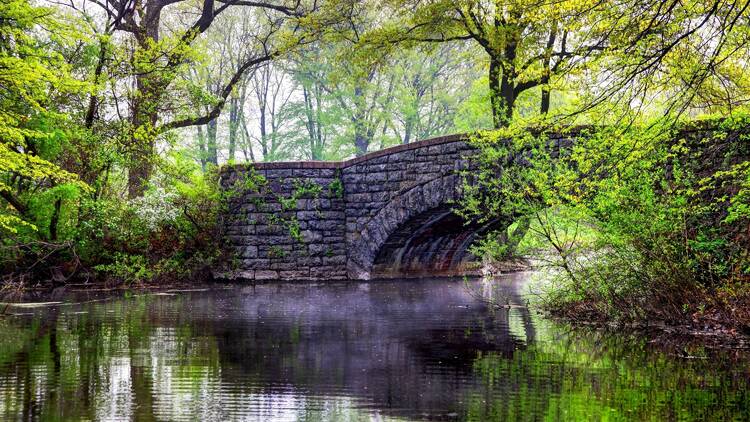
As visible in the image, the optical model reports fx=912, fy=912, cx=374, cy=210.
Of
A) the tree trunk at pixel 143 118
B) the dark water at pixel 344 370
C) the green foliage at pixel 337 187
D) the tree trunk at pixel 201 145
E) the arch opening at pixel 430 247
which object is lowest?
the dark water at pixel 344 370

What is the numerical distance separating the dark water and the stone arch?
522cm

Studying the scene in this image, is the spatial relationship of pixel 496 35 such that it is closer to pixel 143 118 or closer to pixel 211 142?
pixel 143 118

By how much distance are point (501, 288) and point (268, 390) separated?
10.6m

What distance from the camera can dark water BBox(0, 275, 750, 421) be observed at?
5.08 metres

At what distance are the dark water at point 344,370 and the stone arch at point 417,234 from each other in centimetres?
522

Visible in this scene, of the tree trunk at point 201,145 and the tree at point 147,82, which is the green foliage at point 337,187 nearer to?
the tree at point 147,82

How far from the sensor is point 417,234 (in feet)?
59.3

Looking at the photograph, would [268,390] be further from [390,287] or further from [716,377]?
[390,287]

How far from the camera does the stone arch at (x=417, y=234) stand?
16.2m

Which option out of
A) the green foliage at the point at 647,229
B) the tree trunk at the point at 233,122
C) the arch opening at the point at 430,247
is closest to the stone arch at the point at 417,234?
the arch opening at the point at 430,247

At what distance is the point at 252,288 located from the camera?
1617 cm

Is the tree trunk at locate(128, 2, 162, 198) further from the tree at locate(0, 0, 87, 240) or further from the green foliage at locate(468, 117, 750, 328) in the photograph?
the green foliage at locate(468, 117, 750, 328)

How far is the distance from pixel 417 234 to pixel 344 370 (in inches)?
453

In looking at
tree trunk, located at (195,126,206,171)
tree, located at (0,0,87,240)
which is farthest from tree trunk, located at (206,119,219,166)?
tree, located at (0,0,87,240)
